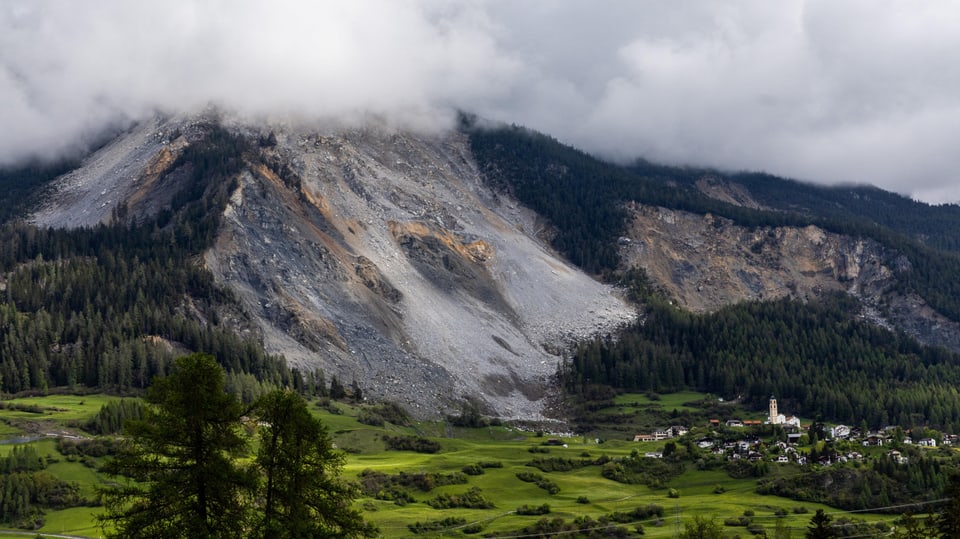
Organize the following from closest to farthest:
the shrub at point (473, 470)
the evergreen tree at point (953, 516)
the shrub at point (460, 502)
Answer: the evergreen tree at point (953, 516)
the shrub at point (460, 502)
the shrub at point (473, 470)

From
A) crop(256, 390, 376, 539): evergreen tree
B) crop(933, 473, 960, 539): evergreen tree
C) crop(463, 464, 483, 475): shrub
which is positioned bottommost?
crop(463, 464, 483, 475): shrub

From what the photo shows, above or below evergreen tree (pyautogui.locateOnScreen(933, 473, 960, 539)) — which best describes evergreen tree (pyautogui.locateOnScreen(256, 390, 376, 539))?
above

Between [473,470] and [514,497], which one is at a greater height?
[473,470]

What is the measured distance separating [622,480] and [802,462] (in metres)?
30.6

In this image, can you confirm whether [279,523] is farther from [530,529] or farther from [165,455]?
[530,529]

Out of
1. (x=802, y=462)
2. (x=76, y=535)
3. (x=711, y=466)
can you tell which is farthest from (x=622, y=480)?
(x=76, y=535)

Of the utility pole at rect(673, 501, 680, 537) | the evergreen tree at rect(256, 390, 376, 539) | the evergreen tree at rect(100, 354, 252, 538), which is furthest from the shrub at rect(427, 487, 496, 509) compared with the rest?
the evergreen tree at rect(100, 354, 252, 538)

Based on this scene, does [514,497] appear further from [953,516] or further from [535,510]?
[953,516]

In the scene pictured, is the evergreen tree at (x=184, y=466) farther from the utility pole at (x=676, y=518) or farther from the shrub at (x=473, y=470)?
the shrub at (x=473, y=470)

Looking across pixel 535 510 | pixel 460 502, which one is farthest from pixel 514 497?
pixel 535 510

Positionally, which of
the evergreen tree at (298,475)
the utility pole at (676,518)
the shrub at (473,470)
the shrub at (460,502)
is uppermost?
the evergreen tree at (298,475)

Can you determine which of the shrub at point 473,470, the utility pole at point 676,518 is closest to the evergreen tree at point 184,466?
the utility pole at point 676,518

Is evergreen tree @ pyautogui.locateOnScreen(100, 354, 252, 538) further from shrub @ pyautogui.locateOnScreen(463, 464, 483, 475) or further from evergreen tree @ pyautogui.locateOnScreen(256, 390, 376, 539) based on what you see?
shrub @ pyautogui.locateOnScreen(463, 464, 483, 475)

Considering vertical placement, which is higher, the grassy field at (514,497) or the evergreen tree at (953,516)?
the evergreen tree at (953,516)
